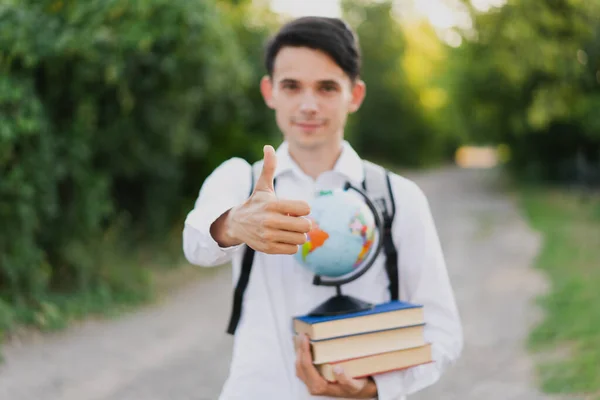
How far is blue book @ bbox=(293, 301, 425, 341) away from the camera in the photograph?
184 centimetres

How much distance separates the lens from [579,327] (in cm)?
666

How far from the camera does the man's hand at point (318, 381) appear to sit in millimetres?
1833

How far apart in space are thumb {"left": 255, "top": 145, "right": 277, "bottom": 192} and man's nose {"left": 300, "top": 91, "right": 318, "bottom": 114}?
42cm

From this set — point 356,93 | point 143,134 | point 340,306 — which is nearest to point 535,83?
point 143,134

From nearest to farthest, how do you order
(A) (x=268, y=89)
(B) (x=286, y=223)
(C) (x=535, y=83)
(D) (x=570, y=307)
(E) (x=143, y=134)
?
(B) (x=286, y=223) → (A) (x=268, y=89) → (D) (x=570, y=307) → (E) (x=143, y=134) → (C) (x=535, y=83)

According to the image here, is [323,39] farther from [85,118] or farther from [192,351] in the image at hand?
[85,118]

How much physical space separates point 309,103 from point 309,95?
0.03m

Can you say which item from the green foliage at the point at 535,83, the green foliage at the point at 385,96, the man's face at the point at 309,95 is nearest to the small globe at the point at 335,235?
the man's face at the point at 309,95

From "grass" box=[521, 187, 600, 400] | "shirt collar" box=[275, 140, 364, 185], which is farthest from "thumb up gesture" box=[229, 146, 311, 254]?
"grass" box=[521, 187, 600, 400]

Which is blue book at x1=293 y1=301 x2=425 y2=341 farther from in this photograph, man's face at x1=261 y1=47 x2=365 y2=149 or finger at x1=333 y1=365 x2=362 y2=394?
man's face at x1=261 y1=47 x2=365 y2=149

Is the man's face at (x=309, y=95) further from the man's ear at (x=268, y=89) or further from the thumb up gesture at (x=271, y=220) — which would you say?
the thumb up gesture at (x=271, y=220)

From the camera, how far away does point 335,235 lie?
191cm

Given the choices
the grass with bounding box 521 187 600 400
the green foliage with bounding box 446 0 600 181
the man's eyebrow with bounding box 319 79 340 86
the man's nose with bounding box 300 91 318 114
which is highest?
the green foliage with bounding box 446 0 600 181

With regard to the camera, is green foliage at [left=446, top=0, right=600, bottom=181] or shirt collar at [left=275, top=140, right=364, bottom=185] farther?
green foliage at [left=446, top=0, right=600, bottom=181]
